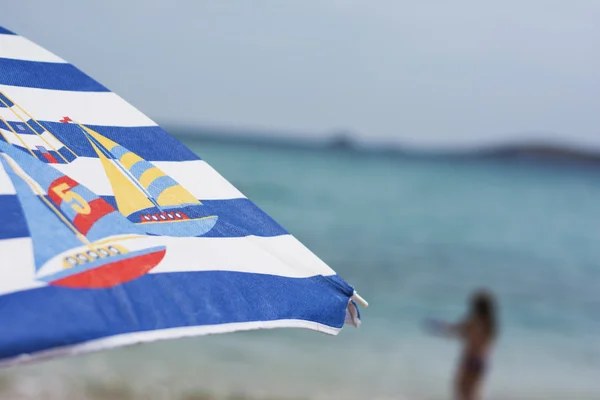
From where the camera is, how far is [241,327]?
Answer: 120 cm

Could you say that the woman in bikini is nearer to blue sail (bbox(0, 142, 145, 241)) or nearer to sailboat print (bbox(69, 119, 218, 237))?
sailboat print (bbox(69, 119, 218, 237))

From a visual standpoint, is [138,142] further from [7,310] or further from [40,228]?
[7,310]

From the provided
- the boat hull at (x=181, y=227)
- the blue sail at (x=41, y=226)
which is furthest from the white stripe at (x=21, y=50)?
the boat hull at (x=181, y=227)

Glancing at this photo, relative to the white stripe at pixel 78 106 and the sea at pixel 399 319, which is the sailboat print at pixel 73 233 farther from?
the sea at pixel 399 319

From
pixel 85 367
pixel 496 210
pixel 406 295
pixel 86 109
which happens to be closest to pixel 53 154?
pixel 86 109

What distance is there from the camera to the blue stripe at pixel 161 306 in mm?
1016

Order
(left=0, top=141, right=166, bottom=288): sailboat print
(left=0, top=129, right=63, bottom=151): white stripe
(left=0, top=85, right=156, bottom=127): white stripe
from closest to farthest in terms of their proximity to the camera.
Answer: (left=0, top=141, right=166, bottom=288): sailboat print, (left=0, top=129, right=63, bottom=151): white stripe, (left=0, top=85, right=156, bottom=127): white stripe

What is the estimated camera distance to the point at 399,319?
9.16 m

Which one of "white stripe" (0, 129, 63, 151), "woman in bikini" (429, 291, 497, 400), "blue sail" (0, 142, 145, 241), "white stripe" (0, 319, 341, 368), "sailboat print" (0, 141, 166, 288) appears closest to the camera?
"white stripe" (0, 319, 341, 368)

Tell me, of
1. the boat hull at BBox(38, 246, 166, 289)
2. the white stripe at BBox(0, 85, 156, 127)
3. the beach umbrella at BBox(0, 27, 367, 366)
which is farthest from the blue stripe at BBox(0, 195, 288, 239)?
the white stripe at BBox(0, 85, 156, 127)

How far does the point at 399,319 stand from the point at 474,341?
405 cm

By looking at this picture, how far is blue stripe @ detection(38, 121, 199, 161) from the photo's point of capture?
1435mm

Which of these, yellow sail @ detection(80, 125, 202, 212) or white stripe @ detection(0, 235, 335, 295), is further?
yellow sail @ detection(80, 125, 202, 212)

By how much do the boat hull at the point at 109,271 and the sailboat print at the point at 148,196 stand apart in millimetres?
85
